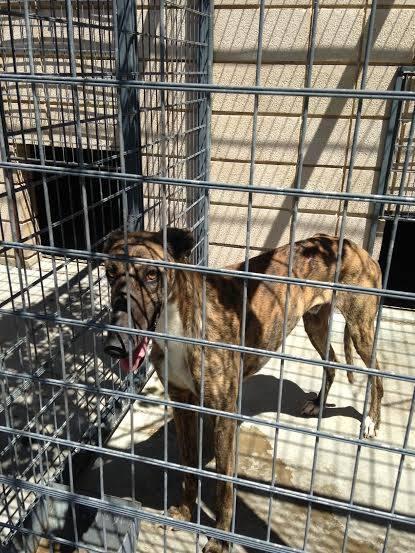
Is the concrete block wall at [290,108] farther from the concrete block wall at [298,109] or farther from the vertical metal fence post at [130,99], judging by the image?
the vertical metal fence post at [130,99]

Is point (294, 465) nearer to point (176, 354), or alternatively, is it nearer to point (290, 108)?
point (176, 354)

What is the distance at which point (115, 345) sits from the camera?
1.62m

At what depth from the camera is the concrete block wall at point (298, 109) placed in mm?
4004

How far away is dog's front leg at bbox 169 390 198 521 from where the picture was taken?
7.82 feet

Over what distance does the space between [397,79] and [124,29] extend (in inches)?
91.6

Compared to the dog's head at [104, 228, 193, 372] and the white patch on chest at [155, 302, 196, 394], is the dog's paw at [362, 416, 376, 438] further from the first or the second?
the dog's head at [104, 228, 193, 372]

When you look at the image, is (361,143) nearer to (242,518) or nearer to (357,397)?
(357,397)

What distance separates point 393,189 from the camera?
4539mm

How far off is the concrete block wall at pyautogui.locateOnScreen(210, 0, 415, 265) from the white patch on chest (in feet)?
8.78

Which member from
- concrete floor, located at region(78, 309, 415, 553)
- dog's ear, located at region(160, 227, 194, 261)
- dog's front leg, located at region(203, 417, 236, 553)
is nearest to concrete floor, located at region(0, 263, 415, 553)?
concrete floor, located at region(78, 309, 415, 553)

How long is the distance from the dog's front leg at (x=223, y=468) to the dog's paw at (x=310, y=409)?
1.06m

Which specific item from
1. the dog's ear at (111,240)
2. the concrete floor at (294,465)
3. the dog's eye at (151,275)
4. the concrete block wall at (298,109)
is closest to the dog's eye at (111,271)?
the dog's eye at (151,275)

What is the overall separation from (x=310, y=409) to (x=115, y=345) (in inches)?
75.4

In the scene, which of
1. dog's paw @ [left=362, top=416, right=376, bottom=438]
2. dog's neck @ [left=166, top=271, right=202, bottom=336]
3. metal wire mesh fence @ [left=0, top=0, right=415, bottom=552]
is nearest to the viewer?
metal wire mesh fence @ [left=0, top=0, right=415, bottom=552]
